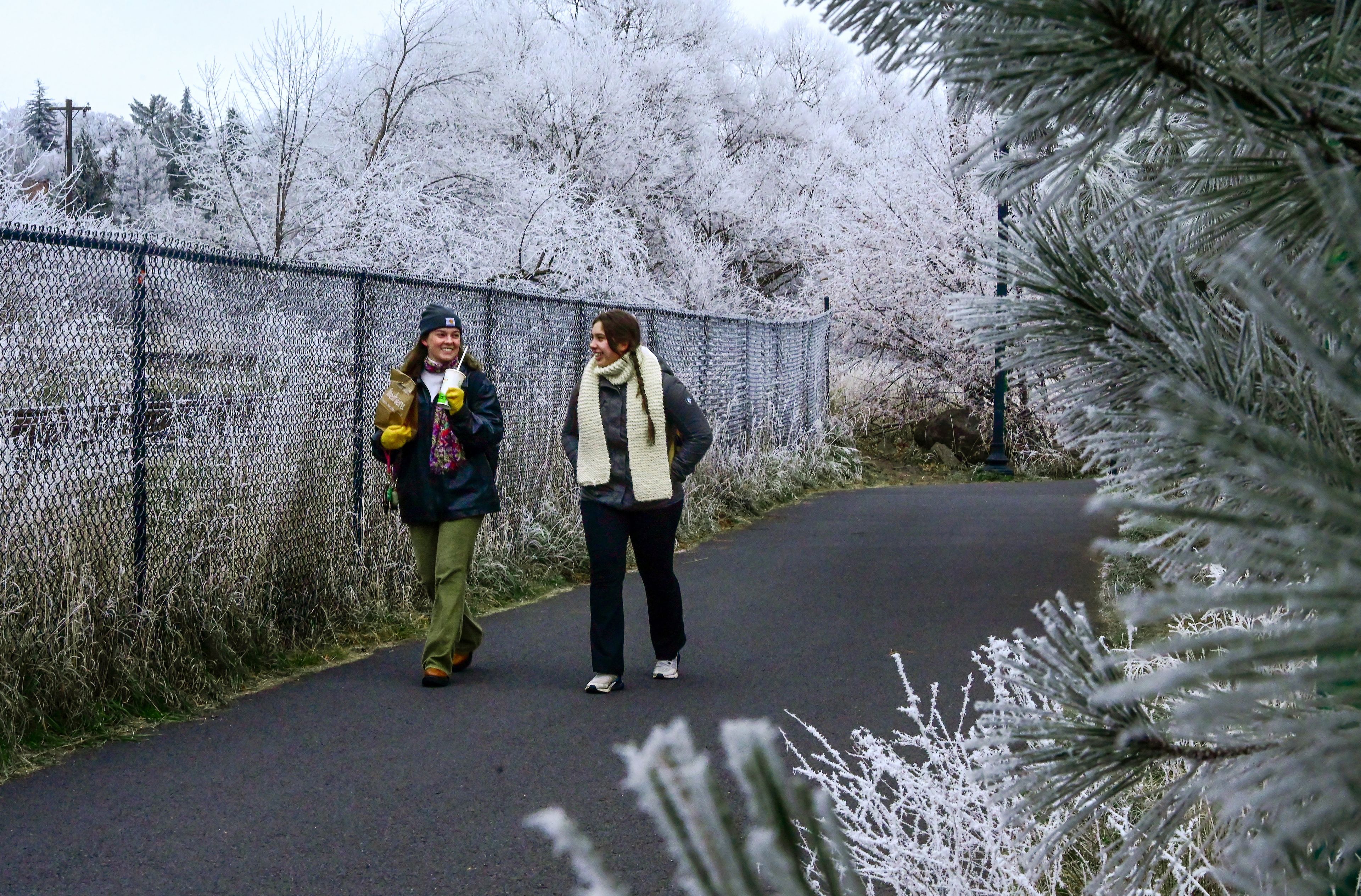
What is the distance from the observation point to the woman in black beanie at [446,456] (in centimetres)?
691

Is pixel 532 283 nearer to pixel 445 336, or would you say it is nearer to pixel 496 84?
pixel 496 84

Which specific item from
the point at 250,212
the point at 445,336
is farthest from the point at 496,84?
the point at 445,336

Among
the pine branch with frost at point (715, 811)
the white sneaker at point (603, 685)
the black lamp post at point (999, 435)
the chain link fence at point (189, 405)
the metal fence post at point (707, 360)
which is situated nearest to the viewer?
the pine branch with frost at point (715, 811)

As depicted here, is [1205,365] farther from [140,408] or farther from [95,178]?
[95,178]

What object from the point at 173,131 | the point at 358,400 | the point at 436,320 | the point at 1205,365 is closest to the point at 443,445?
the point at 436,320

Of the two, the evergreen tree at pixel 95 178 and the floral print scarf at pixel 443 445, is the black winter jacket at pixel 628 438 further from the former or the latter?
the evergreen tree at pixel 95 178

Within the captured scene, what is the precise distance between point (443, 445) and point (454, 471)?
150 mm

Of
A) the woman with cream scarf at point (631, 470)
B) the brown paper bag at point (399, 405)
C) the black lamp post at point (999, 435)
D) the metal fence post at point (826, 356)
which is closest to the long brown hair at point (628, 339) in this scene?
the woman with cream scarf at point (631, 470)

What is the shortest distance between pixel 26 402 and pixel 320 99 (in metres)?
17.4

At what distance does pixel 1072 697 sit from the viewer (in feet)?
5.25

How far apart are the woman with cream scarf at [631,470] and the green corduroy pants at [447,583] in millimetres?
669

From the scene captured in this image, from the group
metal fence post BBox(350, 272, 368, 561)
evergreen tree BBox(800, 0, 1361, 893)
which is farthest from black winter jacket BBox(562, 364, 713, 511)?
evergreen tree BBox(800, 0, 1361, 893)

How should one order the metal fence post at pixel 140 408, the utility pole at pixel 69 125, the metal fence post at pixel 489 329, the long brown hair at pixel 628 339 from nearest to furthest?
the metal fence post at pixel 140 408 < the long brown hair at pixel 628 339 < the metal fence post at pixel 489 329 < the utility pole at pixel 69 125

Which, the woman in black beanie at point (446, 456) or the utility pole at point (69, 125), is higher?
the utility pole at point (69, 125)
